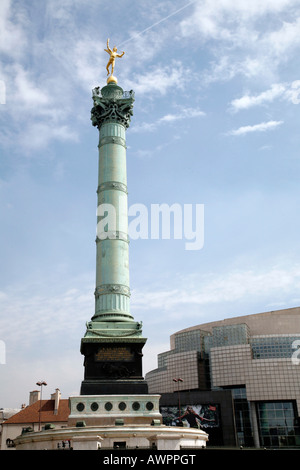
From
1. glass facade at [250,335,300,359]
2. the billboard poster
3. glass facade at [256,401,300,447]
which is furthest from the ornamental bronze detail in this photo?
glass facade at [250,335,300,359]

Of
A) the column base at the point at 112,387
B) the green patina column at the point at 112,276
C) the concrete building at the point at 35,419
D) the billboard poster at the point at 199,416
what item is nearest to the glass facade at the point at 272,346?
the billboard poster at the point at 199,416

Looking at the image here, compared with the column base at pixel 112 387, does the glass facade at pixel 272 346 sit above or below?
above

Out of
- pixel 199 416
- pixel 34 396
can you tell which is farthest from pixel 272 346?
pixel 34 396

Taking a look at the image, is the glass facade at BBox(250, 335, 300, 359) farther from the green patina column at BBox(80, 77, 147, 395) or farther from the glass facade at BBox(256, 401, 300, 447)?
the green patina column at BBox(80, 77, 147, 395)

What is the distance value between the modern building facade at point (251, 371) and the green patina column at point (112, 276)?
45489 millimetres

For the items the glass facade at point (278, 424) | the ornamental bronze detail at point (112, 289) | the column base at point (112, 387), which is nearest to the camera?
the column base at point (112, 387)

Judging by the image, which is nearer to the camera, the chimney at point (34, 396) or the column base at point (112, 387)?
the column base at point (112, 387)

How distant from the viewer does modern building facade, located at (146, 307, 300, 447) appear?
73.6m

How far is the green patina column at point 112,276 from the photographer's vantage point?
33.6 metres

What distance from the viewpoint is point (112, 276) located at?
37.7 metres

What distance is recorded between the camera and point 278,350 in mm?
84312

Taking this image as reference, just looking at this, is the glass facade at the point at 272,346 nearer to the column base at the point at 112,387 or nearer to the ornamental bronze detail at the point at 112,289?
the ornamental bronze detail at the point at 112,289
